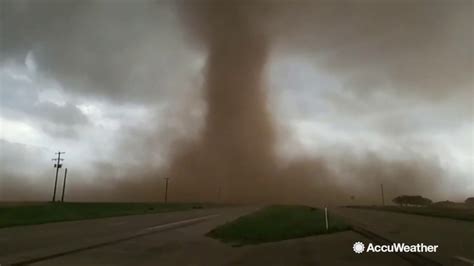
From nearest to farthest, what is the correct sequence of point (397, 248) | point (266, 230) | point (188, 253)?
point (188, 253) < point (397, 248) < point (266, 230)

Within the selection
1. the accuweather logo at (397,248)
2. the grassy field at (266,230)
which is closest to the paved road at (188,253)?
the accuweather logo at (397,248)

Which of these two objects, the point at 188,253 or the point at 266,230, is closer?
the point at 188,253

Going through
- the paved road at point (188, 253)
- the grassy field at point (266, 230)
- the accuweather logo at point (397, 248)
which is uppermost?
the grassy field at point (266, 230)

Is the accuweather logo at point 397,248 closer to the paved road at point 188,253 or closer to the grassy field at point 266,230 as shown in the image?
the paved road at point 188,253

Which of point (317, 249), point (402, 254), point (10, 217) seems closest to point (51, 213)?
point (10, 217)

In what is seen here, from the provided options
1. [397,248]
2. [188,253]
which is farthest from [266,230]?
[397,248]

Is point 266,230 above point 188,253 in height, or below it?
above

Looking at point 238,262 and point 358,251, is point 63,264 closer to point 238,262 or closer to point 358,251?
point 238,262

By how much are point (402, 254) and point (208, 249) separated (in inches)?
339

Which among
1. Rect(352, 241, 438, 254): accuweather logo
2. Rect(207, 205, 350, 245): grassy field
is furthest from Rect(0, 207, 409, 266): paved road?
Rect(207, 205, 350, 245): grassy field

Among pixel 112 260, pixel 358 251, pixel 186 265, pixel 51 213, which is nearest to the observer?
pixel 186 265

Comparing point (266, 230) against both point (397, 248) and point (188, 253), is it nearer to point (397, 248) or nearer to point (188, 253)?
point (188, 253)

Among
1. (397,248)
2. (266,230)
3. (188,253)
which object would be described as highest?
(266,230)

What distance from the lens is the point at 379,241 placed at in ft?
70.2
